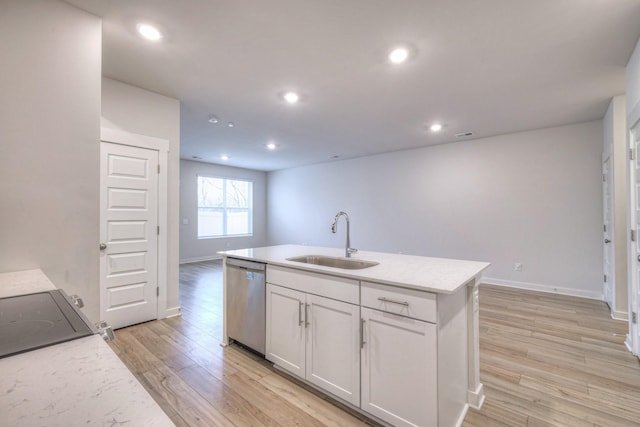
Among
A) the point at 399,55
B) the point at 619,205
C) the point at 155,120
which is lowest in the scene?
the point at 619,205

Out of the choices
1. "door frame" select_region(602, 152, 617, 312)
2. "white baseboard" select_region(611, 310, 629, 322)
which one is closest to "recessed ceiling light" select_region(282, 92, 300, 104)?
"door frame" select_region(602, 152, 617, 312)

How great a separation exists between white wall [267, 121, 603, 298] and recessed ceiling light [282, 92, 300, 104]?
3.32 metres

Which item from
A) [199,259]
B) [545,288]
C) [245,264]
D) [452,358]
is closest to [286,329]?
[245,264]

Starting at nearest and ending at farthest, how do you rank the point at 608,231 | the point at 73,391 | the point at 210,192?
the point at 73,391, the point at 608,231, the point at 210,192

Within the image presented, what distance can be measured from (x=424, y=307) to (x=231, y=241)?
7309 mm

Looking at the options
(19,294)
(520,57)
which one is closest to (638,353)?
(520,57)

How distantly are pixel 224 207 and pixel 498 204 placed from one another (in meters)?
6.54

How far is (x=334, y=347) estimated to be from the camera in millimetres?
1870

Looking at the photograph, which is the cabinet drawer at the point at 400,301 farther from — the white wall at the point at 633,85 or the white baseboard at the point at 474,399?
the white wall at the point at 633,85

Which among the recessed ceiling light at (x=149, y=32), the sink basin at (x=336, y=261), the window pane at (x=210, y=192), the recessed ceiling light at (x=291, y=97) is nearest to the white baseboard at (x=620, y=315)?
the sink basin at (x=336, y=261)

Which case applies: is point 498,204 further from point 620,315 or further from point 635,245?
point 635,245

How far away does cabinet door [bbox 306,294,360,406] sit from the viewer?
1.76 m

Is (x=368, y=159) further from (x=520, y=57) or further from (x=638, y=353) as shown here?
(x=638, y=353)

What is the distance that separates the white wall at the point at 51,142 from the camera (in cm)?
159
